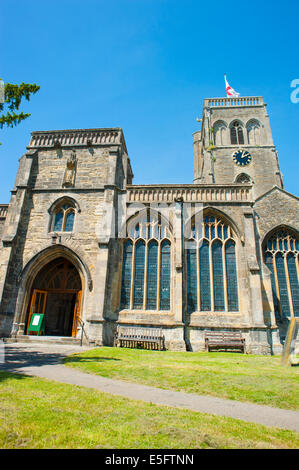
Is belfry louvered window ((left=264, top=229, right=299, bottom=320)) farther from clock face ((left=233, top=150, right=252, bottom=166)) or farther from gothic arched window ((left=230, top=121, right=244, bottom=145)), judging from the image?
gothic arched window ((left=230, top=121, right=244, bottom=145))

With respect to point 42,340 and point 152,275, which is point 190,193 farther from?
point 42,340

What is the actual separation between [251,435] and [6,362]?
22.9ft

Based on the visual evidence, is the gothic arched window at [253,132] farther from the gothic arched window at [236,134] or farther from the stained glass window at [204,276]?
the stained glass window at [204,276]

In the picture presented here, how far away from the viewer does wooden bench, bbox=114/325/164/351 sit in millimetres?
13336

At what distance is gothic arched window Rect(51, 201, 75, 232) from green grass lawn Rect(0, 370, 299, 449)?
12555mm

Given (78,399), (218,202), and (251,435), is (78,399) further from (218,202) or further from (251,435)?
(218,202)

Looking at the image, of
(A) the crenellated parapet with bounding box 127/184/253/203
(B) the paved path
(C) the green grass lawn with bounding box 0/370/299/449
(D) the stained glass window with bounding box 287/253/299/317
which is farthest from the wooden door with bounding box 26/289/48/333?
(D) the stained glass window with bounding box 287/253/299/317

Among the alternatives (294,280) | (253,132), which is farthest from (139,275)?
(253,132)

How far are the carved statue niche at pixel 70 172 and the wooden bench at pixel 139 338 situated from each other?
30.3 feet

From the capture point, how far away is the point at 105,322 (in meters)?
13.7

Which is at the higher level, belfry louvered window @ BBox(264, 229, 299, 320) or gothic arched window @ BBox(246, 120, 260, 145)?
gothic arched window @ BBox(246, 120, 260, 145)

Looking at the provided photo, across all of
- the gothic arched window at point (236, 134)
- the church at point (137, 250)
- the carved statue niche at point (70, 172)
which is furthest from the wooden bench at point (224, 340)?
the gothic arched window at point (236, 134)

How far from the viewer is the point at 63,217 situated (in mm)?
16516

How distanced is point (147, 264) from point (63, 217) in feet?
19.5
